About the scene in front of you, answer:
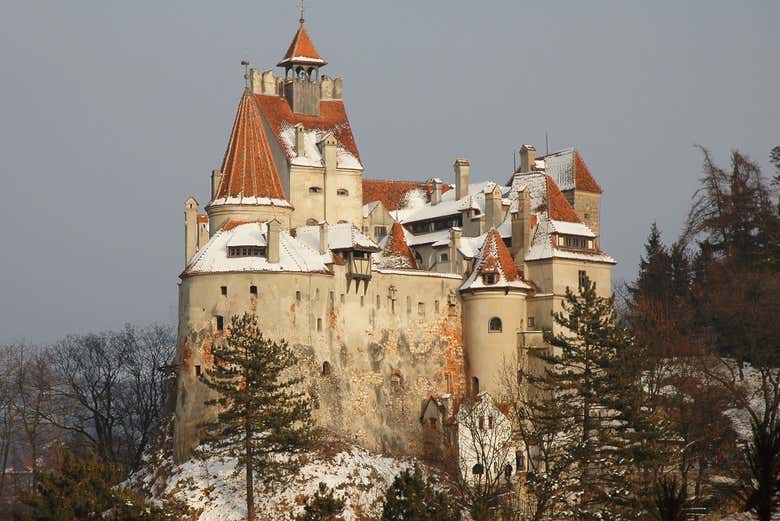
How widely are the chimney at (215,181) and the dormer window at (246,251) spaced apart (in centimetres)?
573

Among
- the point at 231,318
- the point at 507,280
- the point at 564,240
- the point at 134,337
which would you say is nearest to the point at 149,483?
the point at 231,318

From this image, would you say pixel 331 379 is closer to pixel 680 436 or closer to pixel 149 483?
pixel 149 483

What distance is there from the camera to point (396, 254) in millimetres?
74938

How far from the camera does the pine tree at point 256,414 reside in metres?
55.2

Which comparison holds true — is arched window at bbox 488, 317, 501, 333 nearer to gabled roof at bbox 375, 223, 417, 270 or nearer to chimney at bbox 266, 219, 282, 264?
gabled roof at bbox 375, 223, 417, 270

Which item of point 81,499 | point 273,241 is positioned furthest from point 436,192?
point 81,499

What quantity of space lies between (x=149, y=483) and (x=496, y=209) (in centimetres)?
2755

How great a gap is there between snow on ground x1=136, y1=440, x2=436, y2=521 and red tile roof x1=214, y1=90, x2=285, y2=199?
52.0 ft

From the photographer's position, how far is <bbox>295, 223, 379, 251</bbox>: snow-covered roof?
224ft

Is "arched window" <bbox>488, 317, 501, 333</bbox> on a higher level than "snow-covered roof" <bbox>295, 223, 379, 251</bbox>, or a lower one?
lower

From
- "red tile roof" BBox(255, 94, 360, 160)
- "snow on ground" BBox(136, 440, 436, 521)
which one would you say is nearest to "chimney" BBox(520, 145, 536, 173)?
"red tile roof" BBox(255, 94, 360, 160)

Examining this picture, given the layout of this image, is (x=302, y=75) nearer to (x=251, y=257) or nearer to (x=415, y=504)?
(x=251, y=257)

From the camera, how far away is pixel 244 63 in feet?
241

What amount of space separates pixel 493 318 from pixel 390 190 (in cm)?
1610
